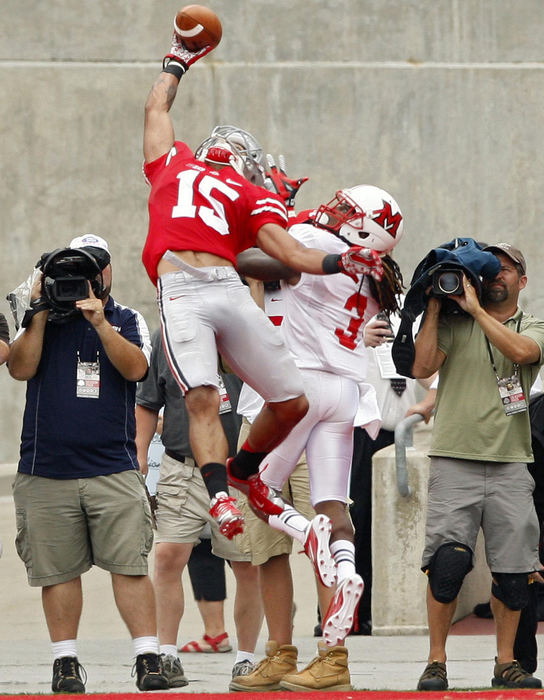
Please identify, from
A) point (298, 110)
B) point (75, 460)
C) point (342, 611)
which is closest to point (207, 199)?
point (75, 460)

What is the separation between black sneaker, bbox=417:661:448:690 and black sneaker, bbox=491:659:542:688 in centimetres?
32

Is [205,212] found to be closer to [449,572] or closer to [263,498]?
[263,498]

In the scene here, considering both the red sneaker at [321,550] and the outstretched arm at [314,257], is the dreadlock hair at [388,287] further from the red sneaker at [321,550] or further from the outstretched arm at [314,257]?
the red sneaker at [321,550]

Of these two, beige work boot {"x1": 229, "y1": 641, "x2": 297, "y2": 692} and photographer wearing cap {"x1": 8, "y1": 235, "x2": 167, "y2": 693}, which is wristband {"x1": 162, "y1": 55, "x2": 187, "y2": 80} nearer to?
photographer wearing cap {"x1": 8, "y1": 235, "x2": 167, "y2": 693}

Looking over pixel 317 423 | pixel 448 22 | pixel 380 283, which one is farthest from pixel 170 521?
pixel 448 22

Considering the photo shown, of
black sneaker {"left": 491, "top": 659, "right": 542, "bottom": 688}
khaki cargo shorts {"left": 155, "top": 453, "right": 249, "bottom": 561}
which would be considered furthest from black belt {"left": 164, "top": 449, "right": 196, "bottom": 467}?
black sneaker {"left": 491, "top": 659, "right": 542, "bottom": 688}

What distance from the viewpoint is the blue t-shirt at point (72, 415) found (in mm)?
6617

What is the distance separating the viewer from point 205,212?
6332 millimetres

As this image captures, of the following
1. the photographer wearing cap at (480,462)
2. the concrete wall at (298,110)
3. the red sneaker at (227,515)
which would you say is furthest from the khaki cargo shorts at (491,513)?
the concrete wall at (298,110)

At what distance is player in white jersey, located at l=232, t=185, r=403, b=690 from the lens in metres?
6.69

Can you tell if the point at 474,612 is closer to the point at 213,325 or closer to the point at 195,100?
the point at 213,325

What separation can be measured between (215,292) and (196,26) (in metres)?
1.49

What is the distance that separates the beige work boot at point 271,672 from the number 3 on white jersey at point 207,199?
2008 millimetres

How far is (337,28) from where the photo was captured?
13.5m
